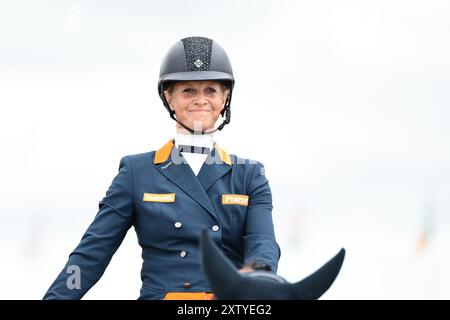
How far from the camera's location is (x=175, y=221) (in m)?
5.71

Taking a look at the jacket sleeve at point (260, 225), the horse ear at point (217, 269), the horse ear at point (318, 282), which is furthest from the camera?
the jacket sleeve at point (260, 225)

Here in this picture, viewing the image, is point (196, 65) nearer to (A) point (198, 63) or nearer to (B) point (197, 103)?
(A) point (198, 63)

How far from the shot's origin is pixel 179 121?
238 inches

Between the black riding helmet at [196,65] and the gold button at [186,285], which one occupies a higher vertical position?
the black riding helmet at [196,65]

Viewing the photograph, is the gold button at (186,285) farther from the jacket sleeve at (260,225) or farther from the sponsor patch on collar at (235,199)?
the sponsor patch on collar at (235,199)

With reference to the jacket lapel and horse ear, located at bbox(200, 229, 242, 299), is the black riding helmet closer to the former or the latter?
the jacket lapel

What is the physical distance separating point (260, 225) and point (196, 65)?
1.14 metres

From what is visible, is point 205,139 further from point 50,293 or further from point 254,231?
point 50,293

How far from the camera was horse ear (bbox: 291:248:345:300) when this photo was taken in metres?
4.14

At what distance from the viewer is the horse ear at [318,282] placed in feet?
13.6

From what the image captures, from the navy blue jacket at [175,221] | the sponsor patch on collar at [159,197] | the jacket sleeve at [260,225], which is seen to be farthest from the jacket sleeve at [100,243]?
the jacket sleeve at [260,225]

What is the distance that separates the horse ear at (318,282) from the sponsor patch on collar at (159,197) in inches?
66.6

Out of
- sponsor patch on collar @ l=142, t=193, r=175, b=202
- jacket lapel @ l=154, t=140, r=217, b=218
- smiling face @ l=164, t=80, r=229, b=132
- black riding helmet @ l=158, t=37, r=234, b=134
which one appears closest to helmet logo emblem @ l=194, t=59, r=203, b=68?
black riding helmet @ l=158, t=37, r=234, b=134
